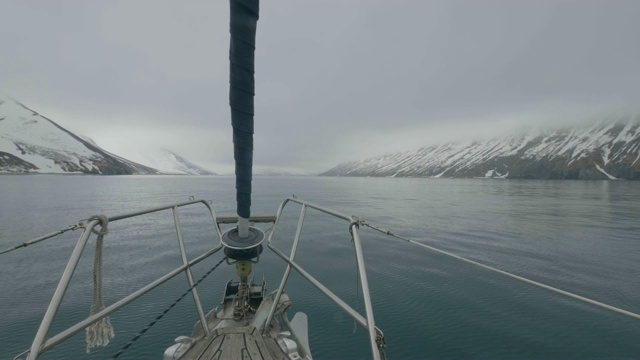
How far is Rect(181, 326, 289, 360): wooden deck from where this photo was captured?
565 centimetres

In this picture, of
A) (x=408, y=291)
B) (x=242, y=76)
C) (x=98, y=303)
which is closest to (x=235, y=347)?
(x=98, y=303)

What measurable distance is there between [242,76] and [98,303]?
5.27 metres

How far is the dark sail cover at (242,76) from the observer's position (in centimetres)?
374

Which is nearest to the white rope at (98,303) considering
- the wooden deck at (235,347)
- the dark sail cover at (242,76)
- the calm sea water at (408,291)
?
the wooden deck at (235,347)

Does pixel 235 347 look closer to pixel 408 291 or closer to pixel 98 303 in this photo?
pixel 98 303

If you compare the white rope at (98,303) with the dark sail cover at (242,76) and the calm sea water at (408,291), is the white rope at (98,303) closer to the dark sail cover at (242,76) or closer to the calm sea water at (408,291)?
the dark sail cover at (242,76)

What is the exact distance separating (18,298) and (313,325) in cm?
1499

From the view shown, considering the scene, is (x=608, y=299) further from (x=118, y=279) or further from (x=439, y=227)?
(x=118, y=279)

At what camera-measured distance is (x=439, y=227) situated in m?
33.1

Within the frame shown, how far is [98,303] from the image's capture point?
554 cm

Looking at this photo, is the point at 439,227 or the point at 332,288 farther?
the point at 439,227

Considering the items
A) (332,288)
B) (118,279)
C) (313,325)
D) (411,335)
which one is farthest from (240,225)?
(118,279)

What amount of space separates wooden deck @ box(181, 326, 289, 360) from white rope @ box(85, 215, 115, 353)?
183 centimetres

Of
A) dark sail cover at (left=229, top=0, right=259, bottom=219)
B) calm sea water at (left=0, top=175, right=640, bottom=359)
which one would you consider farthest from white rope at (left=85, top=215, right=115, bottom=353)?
calm sea water at (left=0, top=175, right=640, bottom=359)
